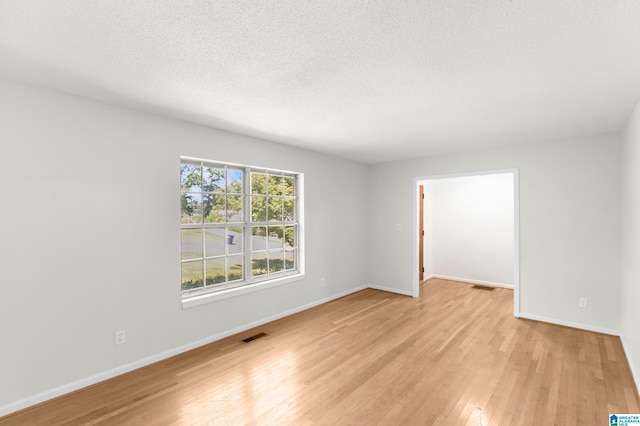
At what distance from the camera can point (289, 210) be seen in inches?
188

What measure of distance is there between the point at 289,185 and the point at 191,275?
201cm

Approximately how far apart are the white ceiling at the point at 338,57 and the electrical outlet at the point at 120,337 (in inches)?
85.8

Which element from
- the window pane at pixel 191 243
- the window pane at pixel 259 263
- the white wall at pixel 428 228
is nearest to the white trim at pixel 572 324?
the white wall at pixel 428 228

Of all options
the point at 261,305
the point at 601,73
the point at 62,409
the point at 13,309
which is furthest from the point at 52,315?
the point at 601,73

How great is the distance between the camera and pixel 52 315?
2500mm

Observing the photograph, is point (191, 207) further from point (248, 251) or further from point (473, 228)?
point (473, 228)

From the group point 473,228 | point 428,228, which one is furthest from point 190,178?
point 473,228

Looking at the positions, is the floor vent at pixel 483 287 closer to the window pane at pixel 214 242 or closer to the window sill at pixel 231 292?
the window sill at pixel 231 292

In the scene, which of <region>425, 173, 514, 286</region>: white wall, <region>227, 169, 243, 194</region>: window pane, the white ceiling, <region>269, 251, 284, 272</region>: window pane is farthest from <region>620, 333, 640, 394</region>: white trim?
<region>227, 169, 243, 194</region>: window pane

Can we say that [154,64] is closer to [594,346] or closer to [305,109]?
[305,109]

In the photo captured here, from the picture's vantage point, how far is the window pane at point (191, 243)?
3.49 metres

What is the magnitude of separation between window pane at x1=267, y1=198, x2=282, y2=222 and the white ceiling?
1447mm

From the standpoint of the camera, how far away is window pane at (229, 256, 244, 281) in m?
3.95

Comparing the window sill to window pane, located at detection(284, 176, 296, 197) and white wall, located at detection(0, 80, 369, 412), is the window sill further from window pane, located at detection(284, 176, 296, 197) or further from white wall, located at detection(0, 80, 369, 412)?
window pane, located at detection(284, 176, 296, 197)
